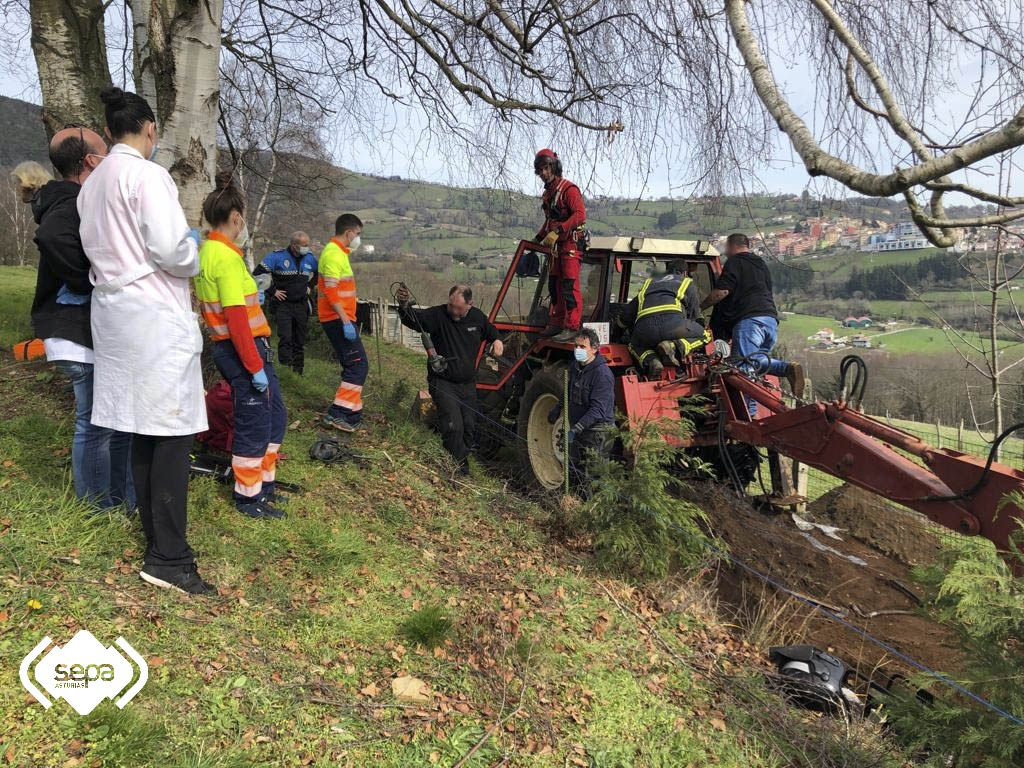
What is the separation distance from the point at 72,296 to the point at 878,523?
22.9ft

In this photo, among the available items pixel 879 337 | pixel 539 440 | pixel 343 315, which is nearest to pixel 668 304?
pixel 539 440

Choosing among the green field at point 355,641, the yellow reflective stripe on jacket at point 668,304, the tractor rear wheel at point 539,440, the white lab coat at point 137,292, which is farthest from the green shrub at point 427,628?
the yellow reflective stripe on jacket at point 668,304

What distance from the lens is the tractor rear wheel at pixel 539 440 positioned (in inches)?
235

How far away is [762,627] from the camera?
4098 millimetres

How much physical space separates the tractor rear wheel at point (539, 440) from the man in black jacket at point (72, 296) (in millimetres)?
3504

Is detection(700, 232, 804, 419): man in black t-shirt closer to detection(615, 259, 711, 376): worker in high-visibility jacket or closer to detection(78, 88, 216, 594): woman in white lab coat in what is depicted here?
detection(615, 259, 711, 376): worker in high-visibility jacket

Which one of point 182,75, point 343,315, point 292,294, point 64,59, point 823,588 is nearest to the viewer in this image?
point 182,75

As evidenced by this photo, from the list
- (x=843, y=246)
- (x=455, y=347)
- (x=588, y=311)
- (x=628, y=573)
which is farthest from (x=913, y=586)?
(x=455, y=347)

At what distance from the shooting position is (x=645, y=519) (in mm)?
4398

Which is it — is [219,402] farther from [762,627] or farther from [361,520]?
[762,627]

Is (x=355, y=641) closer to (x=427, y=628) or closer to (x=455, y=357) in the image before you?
(x=427, y=628)

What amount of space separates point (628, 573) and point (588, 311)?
2.61 m

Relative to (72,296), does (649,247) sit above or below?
above

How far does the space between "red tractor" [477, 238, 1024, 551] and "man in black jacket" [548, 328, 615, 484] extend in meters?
0.17
